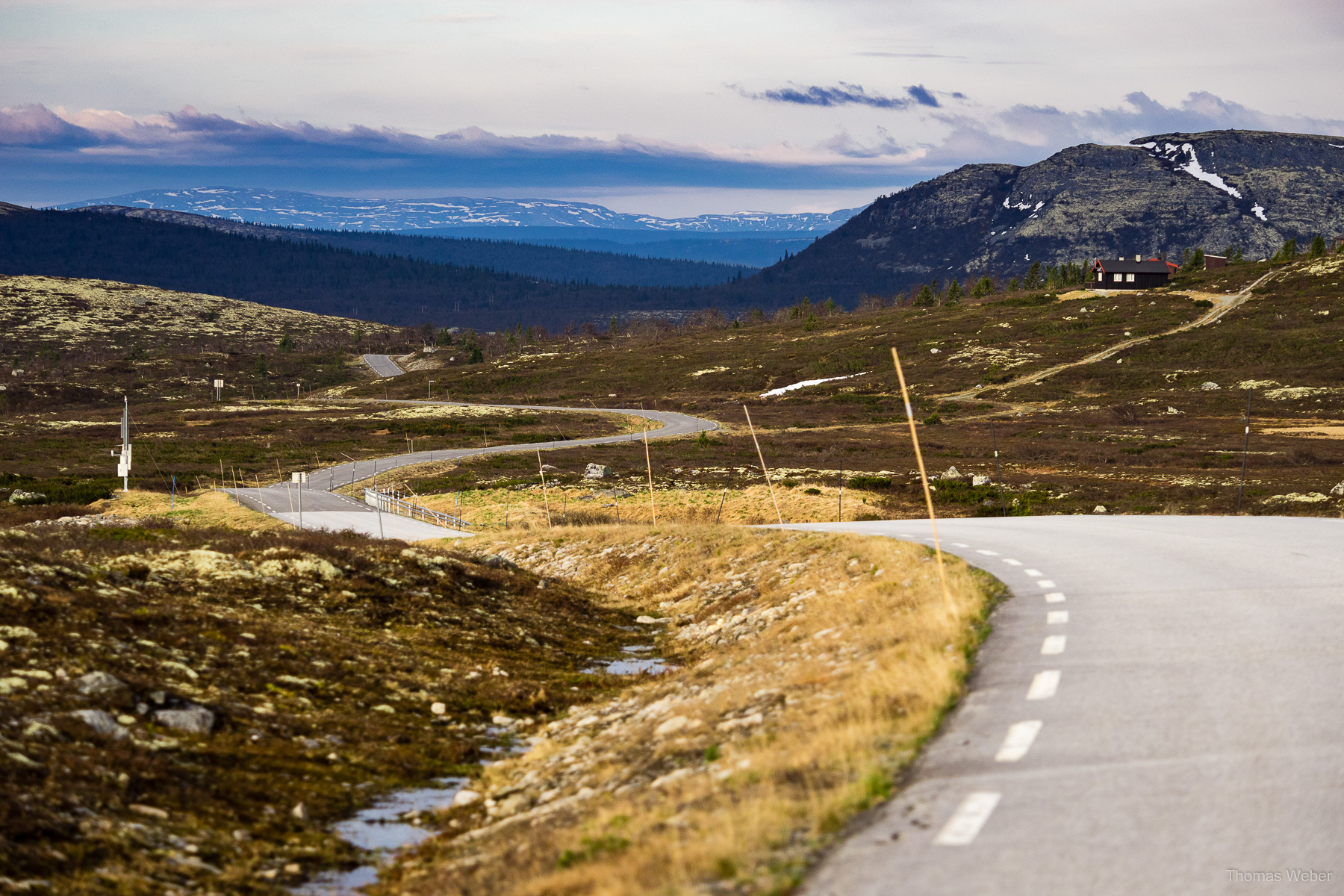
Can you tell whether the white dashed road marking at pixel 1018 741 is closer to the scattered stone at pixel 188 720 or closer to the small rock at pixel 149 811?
the small rock at pixel 149 811

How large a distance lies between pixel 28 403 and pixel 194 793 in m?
172

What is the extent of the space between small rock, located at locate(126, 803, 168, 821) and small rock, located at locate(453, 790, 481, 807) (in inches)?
117

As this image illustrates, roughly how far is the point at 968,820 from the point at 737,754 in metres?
3.07

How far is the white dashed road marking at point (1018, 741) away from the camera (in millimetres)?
7328

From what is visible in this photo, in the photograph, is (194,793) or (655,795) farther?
(194,793)

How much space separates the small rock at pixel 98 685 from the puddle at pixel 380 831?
3.38 m

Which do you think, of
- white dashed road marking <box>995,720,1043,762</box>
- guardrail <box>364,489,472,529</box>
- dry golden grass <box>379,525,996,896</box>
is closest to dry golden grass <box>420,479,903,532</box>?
guardrail <box>364,489,472,529</box>

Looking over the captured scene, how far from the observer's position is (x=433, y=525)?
44156mm

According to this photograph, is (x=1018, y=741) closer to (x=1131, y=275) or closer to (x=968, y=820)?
(x=968, y=820)

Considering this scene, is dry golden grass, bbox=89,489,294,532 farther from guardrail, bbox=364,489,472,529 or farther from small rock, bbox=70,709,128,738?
small rock, bbox=70,709,128,738

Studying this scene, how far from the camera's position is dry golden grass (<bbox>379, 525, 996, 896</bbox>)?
6.30m

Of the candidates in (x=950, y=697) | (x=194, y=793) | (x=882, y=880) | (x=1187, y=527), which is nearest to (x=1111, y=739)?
(x=950, y=697)

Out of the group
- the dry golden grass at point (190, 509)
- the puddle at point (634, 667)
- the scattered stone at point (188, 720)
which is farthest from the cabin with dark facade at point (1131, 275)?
the scattered stone at point (188, 720)

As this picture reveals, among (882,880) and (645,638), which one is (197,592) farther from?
(882,880)
